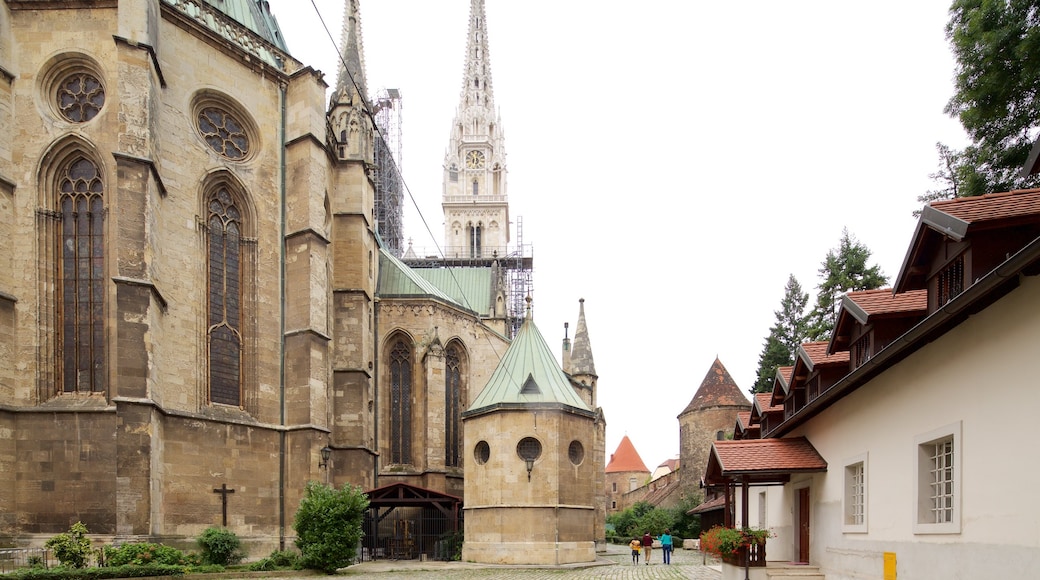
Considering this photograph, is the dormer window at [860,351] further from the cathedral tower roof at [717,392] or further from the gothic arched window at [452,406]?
the cathedral tower roof at [717,392]

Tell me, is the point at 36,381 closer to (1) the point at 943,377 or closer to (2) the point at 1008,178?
(1) the point at 943,377

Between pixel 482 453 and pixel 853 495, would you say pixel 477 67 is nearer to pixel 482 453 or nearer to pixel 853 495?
pixel 482 453

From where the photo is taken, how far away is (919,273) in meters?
9.40

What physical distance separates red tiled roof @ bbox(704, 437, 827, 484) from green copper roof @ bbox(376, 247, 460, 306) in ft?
74.8

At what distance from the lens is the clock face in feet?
279

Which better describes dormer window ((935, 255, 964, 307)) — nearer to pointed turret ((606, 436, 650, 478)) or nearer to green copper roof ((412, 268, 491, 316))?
green copper roof ((412, 268, 491, 316))

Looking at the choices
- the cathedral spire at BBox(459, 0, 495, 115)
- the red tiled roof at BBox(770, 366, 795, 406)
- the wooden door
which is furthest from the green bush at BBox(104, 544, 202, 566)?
the cathedral spire at BBox(459, 0, 495, 115)

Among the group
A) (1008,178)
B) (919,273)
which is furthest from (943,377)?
(1008,178)

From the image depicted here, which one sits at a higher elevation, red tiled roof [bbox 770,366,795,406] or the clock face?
the clock face

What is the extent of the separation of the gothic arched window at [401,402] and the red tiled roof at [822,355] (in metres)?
23.9

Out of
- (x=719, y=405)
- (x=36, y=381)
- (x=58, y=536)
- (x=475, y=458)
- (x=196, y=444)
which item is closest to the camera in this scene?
(x=58, y=536)

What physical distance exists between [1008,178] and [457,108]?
237ft

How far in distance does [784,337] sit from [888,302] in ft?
123

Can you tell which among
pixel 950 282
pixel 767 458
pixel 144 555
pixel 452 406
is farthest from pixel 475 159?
pixel 950 282
